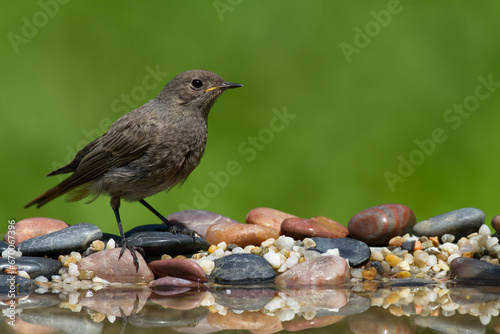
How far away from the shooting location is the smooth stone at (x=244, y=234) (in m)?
4.48

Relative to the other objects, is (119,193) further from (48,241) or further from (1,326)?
(1,326)

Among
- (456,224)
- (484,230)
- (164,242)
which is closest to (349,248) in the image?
(456,224)

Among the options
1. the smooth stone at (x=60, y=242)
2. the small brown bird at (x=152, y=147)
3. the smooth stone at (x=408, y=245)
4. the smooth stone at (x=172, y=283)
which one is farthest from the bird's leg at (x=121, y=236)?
the smooth stone at (x=408, y=245)

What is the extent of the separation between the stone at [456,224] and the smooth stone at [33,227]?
285 cm

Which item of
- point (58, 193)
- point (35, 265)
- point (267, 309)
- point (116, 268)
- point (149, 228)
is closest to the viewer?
point (267, 309)

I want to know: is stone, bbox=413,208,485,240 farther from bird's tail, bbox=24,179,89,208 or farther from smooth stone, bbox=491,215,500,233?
bird's tail, bbox=24,179,89,208

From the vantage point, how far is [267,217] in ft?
16.3

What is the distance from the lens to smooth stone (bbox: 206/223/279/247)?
4.48m

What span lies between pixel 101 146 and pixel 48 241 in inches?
31.8

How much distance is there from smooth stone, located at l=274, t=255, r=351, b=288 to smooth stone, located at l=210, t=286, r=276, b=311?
0.19m

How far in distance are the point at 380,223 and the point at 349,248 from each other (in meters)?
0.43

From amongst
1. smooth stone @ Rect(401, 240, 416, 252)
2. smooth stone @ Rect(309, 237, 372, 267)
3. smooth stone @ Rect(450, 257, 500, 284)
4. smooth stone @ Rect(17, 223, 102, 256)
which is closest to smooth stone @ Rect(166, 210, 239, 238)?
smooth stone @ Rect(17, 223, 102, 256)

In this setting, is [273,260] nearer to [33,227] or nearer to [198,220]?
[198,220]

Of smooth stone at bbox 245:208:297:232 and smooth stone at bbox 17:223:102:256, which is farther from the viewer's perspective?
smooth stone at bbox 245:208:297:232
